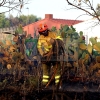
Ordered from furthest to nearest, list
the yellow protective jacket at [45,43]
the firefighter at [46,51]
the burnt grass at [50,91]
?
the yellow protective jacket at [45,43]
the firefighter at [46,51]
the burnt grass at [50,91]

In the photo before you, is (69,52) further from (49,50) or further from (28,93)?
(28,93)

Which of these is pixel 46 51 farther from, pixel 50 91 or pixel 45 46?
pixel 50 91

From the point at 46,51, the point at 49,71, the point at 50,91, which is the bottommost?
the point at 50,91

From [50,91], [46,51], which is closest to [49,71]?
[46,51]

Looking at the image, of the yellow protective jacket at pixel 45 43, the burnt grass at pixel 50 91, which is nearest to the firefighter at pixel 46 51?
the yellow protective jacket at pixel 45 43

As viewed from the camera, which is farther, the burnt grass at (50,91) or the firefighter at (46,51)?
the firefighter at (46,51)

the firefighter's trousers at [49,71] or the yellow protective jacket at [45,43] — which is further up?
the yellow protective jacket at [45,43]

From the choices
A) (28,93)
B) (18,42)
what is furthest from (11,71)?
(28,93)

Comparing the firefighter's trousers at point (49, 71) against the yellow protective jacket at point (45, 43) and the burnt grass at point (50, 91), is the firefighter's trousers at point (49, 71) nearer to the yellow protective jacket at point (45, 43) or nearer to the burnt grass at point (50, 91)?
the burnt grass at point (50, 91)

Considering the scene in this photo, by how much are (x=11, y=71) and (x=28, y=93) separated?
5.03ft

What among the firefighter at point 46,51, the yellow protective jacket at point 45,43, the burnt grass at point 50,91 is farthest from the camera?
the yellow protective jacket at point 45,43

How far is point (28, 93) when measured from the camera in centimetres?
630

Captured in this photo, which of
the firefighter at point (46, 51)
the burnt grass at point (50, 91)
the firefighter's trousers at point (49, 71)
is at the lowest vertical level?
the burnt grass at point (50, 91)

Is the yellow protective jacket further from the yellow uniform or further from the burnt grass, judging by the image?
Answer: the burnt grass
